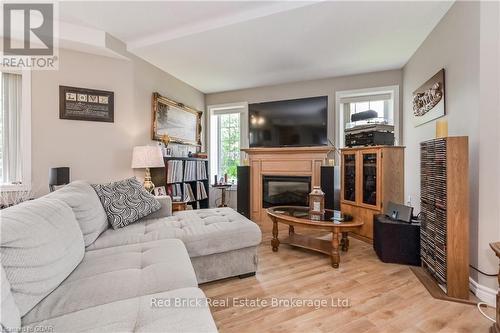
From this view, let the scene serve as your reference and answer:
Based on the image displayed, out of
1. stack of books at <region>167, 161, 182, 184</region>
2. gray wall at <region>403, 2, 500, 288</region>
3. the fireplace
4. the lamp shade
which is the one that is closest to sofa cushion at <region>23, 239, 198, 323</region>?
the lamp shade

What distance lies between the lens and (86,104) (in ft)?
9.11

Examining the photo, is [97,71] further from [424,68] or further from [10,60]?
[424,68]

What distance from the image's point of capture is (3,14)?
2.26m

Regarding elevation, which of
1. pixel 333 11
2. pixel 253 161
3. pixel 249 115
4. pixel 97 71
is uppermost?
pixel 333 11

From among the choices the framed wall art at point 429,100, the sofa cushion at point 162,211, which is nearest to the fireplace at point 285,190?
the framed wall art at point 429,100

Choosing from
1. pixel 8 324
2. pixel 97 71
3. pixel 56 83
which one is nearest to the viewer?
pixel 8 324

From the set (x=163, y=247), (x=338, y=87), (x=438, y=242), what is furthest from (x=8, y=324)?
(x=338, y=87)

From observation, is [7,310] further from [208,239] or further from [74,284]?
[208,239]

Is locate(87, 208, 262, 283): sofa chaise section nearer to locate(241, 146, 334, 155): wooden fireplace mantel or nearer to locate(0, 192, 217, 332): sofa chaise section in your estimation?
locate(0, 192, 217, 332): sofa chaise section

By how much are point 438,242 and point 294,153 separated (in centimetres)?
219

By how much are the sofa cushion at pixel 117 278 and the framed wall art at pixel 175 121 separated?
2.20 m

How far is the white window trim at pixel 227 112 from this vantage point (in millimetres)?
4422

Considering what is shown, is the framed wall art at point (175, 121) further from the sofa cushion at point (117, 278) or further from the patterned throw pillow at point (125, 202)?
the sofa cushion at point (117, 278)

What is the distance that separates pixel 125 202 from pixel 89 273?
0.94m
